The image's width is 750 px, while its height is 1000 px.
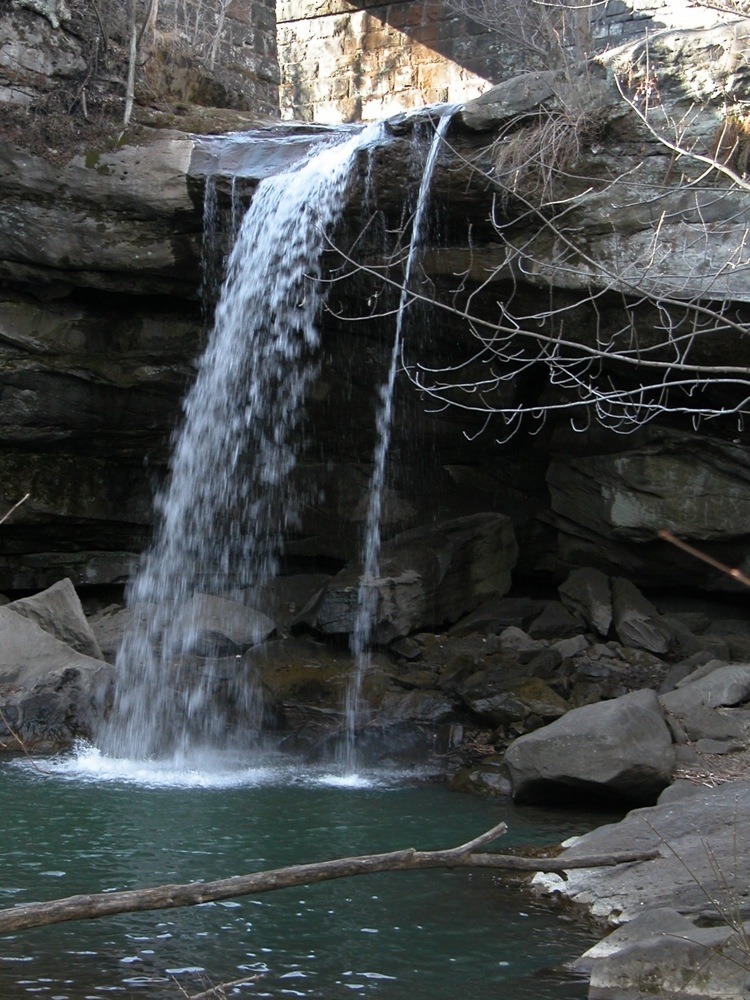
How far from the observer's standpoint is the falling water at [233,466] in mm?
9453

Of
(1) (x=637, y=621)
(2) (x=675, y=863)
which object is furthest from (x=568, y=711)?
(2) (x=675, y=863)

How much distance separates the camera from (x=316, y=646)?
34.0 ft

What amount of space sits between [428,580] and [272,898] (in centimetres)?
588

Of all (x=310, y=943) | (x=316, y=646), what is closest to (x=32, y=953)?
(x=310, y=943)

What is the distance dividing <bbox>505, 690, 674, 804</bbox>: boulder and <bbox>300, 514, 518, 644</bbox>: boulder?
11.6 feet

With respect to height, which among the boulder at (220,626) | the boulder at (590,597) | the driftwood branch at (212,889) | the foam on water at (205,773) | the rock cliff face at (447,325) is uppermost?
the rock cliff face at (447,325)

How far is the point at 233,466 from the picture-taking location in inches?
449

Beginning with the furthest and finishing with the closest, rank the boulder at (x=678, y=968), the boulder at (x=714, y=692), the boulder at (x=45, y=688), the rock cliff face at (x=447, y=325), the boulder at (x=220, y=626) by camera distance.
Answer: the boulder at (x=220, y=626) → the boulder at (x=45, y=688) → the rock cliff face at (x=447, y=325) → the boulder at (x=714, y=692) → the boulder at (x=678, y=968)

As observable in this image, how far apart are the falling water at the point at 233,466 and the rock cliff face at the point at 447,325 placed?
0.24 meters

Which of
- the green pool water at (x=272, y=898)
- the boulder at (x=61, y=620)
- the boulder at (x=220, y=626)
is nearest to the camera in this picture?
the green pool water at (x=272, y=898)

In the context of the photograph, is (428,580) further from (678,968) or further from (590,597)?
(678,968)

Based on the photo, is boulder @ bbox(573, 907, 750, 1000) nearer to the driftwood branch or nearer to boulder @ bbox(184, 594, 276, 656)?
→ the driftwood branch

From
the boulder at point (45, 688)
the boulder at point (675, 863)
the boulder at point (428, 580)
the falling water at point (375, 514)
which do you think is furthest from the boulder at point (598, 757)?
the boulder at point (45, 688)

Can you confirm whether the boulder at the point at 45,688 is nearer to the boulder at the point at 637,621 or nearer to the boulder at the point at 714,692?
the boulder at the point at 714,692
